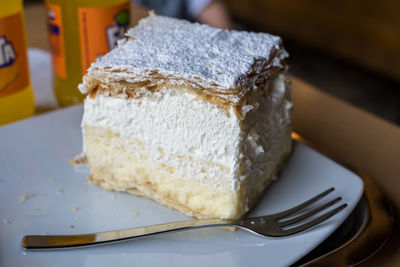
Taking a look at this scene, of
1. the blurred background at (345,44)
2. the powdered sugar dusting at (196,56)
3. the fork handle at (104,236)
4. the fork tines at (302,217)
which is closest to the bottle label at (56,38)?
the powdered sugar dusting at (196,56)

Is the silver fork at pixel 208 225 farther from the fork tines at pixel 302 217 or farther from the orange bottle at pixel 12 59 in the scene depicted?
the orange bottle at pixel 12 59

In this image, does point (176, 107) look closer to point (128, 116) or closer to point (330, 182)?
point (128, 116)

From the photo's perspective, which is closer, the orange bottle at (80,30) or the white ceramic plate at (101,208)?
the white ceramic plate at (101,208)

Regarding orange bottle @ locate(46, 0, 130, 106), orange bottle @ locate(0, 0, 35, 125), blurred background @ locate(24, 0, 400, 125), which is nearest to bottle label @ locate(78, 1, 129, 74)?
orange bottle @ locate(46, 0, 130, 106)

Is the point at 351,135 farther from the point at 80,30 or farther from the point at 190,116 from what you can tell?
the point at 80,30

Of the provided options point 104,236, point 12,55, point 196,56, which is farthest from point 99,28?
point 104,236

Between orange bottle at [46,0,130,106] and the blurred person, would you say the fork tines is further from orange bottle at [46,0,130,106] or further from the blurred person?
the blurred person
